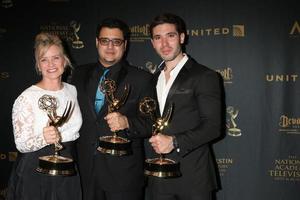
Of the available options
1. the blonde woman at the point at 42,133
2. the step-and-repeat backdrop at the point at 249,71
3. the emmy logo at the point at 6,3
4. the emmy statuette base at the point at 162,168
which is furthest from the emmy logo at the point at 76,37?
the emmy statuette base at the point at 162,168

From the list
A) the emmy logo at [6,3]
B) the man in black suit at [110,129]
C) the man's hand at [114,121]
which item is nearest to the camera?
the man's hand at [114,121]

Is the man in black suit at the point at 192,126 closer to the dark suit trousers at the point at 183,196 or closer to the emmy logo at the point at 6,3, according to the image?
the dark suit trousers at the point at 183,196

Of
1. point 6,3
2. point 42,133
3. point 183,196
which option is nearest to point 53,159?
point 42,133

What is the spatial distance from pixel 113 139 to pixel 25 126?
20.0 inches

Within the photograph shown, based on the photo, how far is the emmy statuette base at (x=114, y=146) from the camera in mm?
2186

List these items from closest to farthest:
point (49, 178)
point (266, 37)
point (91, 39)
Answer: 1. point (49, 178)
2. point (266, 37)
3. point (91, 39)

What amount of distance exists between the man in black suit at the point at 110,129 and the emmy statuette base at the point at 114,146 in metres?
0.09

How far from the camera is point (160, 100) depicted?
95.7 inches

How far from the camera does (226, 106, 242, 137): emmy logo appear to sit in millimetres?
3404

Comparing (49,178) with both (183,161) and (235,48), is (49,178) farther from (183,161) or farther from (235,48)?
(235,48)

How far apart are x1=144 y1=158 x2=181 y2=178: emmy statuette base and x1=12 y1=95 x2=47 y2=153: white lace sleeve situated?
62 cm

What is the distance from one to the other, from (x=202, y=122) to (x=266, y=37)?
4.68 feet

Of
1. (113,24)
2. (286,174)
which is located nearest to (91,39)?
(113,24)

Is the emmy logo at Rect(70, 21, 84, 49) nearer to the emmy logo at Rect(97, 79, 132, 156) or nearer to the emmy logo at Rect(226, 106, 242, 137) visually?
the emmy logo at Rect(97, 79, 132, 156)
